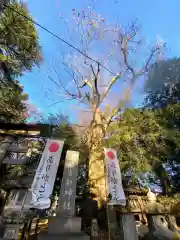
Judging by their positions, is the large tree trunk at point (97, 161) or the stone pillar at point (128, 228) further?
the large tree trunk at point (97, 161)

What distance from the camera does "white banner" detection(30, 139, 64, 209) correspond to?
4.56m

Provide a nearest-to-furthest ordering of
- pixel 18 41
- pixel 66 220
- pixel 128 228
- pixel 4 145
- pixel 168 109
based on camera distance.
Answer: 1. pixel 66 220
2. pixel 128 228
3. pixel 4 145
4. pixel 18 41
5. pixel 168 109

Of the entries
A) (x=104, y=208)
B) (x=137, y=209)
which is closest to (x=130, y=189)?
(x=137, y=209)

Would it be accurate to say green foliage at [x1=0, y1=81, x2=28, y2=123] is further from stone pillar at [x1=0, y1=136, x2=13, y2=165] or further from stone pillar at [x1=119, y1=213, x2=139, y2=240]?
stone pillar at [x1=119, y1=213, x2=139, y2=240]

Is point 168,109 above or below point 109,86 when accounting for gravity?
below

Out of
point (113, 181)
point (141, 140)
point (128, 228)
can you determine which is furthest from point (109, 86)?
point (128, 228)

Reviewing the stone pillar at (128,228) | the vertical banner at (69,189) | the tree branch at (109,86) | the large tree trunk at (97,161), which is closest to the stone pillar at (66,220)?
the vertical banner at (69,189)

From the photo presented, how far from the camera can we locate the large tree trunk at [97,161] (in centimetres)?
753

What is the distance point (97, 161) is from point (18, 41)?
264 inches

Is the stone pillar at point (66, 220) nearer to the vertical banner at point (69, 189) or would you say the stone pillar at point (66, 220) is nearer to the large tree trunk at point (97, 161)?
the vertical banner at point (69, 189)

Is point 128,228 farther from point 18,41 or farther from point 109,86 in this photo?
point 18,41

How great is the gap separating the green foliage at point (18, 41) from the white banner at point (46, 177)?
5251 mm

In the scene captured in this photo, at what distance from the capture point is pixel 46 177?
516 centimetres

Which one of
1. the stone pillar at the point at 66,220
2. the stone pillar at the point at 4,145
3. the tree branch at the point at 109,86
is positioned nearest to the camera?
the stone pillar at the point at 66,220
